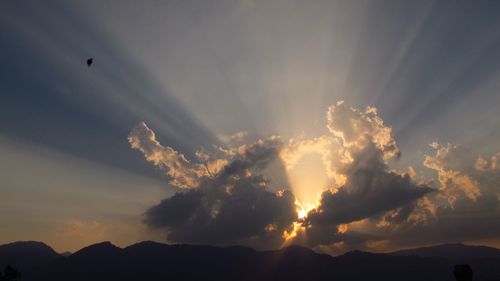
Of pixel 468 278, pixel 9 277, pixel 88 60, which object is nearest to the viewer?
pixel 468 278

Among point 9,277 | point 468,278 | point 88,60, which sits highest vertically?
A: point 88,60

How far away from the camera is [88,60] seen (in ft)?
211

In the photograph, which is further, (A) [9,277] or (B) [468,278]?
(A) [9,277]

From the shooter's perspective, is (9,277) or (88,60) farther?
(9,277)

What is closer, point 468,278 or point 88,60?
point 468,278

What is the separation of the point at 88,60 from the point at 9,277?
6077cm

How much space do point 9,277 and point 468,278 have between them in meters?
95.4

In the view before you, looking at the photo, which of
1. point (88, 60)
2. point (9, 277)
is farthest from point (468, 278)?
point (9, 277)

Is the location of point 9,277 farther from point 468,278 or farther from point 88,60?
point 468,278

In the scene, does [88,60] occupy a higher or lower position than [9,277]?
higher

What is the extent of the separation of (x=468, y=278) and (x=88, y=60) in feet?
214

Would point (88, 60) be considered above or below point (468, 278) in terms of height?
above

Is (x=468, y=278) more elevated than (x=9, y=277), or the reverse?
(x=9, y=277)

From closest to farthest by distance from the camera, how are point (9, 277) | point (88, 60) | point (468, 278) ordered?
point (468, 278) → point (88, 60) → point (9, 277)
